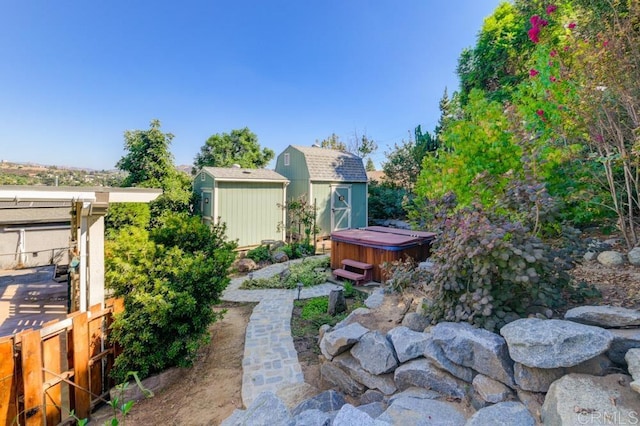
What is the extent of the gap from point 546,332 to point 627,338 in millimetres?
481

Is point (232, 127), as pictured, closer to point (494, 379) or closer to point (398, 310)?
point (398, 310)

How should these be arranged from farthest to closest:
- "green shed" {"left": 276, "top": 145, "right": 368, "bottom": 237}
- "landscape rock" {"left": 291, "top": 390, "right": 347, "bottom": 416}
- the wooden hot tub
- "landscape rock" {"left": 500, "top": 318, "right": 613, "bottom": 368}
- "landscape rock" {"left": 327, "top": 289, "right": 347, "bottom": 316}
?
"green shed" {"left": 276, "top": 145, "right": 368, "bottom": 237}, the wooden hot tub, "landscape rock" {"left": 327, "top": 289, "right": 347, "bottom": 316}, "landscape rock" {"left": 291, "top": 390, "right": 347, "bottom": 416}, "landscape rock" {"left": 500, "top": 318, "right": 613, "bottom": 368}

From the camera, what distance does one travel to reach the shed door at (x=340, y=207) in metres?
12.5

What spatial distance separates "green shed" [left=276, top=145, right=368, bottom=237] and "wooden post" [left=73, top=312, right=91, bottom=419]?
9.08 m

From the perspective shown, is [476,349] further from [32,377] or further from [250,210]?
[250,210]

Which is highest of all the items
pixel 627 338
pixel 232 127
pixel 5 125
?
pixel 232 127

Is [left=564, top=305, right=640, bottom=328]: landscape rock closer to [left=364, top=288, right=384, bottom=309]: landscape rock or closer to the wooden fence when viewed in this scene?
[left=364, top=288, right=384, bottom=309]: landscape rock

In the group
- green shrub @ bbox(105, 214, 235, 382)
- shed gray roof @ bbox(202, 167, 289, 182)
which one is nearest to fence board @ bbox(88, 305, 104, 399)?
green shrub @ bbox(105, 214, 235, 382)

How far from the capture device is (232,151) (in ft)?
63.1

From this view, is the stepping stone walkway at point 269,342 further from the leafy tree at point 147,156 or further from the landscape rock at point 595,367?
the leafy tree at point 147,156

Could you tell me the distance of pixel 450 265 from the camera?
2.53m

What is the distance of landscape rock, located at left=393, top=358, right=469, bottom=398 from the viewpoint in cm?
219

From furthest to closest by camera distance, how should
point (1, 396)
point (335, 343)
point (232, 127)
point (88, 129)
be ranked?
point (232, 127) < point (88, 129) < point (335, 343) < point (1, 396)

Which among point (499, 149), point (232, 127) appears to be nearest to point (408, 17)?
point (499, 149)
